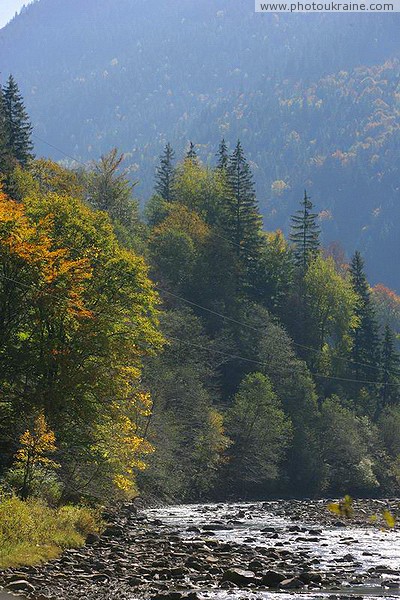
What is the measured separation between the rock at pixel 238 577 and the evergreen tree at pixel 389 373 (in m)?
86.6

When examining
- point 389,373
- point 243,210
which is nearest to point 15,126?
point 243,210

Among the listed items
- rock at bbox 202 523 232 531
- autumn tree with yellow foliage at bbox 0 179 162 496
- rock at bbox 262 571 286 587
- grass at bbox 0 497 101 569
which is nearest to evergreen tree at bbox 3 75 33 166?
autumn tree with yellow foliage at bbox 0 179 162 496

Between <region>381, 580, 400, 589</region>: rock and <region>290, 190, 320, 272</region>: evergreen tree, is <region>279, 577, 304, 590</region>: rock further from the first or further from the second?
<region>290, 190, 320, 272</region>: evergreen tree

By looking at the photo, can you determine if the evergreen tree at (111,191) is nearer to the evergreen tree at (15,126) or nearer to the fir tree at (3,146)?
the evergreen tree at (15,126)

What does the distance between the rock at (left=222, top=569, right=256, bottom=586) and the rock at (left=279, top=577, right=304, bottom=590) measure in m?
1.04

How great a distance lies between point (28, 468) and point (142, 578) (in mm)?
11169

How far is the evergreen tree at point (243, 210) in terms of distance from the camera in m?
111

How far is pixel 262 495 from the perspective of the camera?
8244 centimetres

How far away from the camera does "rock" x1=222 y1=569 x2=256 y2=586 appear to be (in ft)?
A: 90.6

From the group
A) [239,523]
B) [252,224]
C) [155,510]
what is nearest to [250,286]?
[252,224]

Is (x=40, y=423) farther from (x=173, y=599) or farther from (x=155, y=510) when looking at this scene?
(x=155, y=510)

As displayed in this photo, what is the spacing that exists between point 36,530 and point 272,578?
348 inches

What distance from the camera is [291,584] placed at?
27.5 meters

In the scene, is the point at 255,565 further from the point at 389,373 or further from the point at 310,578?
the point at 389,373
